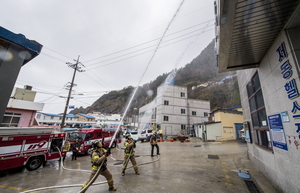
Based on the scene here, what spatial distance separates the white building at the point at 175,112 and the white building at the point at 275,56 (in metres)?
25.6

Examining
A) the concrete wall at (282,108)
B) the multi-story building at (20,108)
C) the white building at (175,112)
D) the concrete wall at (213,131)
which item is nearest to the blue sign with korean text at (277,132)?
the concrete wall at (282,108)

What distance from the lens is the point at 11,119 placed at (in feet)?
43.4

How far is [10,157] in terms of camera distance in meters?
7.16

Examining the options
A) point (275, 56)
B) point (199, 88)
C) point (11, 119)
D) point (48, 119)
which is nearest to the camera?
point (275, 56)

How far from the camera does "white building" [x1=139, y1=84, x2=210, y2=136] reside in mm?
30631

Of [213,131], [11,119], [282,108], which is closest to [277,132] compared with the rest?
[282,108]

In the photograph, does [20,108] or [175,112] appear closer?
[20,108]

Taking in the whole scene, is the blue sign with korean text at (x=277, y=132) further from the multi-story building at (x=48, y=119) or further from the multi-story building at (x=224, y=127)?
the multi-story building at (x=48, y=119)

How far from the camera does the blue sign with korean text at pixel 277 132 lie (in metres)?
3.90

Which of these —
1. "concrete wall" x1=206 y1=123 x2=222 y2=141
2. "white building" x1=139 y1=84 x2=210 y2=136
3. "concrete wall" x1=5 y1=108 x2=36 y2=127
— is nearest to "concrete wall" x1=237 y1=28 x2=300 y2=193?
"concrete wall" x1=206 y1=123 x2=222 y2=141

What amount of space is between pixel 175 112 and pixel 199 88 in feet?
166

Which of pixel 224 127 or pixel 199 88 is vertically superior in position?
pixel 199 88

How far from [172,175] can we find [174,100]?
27.0 metres

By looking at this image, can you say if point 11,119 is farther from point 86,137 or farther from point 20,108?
point 86,137
